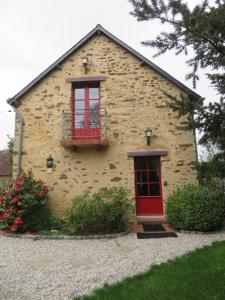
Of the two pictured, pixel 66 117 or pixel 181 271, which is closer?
pixel 181 271

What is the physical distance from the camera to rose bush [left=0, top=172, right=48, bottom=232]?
22.6 feet

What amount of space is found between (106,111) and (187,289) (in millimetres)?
6573

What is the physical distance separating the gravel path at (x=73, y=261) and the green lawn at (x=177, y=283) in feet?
0.96

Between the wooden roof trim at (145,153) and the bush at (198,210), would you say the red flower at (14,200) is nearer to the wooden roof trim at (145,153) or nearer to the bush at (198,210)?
the wooden roof trim at (145,153)

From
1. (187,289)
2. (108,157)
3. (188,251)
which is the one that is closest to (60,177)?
(108,157)

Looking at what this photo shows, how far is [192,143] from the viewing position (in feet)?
26.8

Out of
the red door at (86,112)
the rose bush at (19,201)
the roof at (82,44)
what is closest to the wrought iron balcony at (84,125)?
Answer: the red door at (86,112)

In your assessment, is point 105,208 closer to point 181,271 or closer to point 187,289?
point 181,271

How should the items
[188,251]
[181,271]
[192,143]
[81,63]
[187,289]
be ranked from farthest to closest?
[81,63]
[192,143]
[188,251]
[181,271]
[187,289]

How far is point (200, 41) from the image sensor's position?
4355 mm

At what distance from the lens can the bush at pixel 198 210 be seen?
20.5 ft

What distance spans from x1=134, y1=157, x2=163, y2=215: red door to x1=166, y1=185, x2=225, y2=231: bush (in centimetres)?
136

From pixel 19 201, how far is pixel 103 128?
150 inches

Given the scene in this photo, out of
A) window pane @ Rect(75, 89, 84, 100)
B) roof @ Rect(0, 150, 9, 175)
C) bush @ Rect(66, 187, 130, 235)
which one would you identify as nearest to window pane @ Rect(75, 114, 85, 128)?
window pane @ Rect(75, 89, 84, 100)
